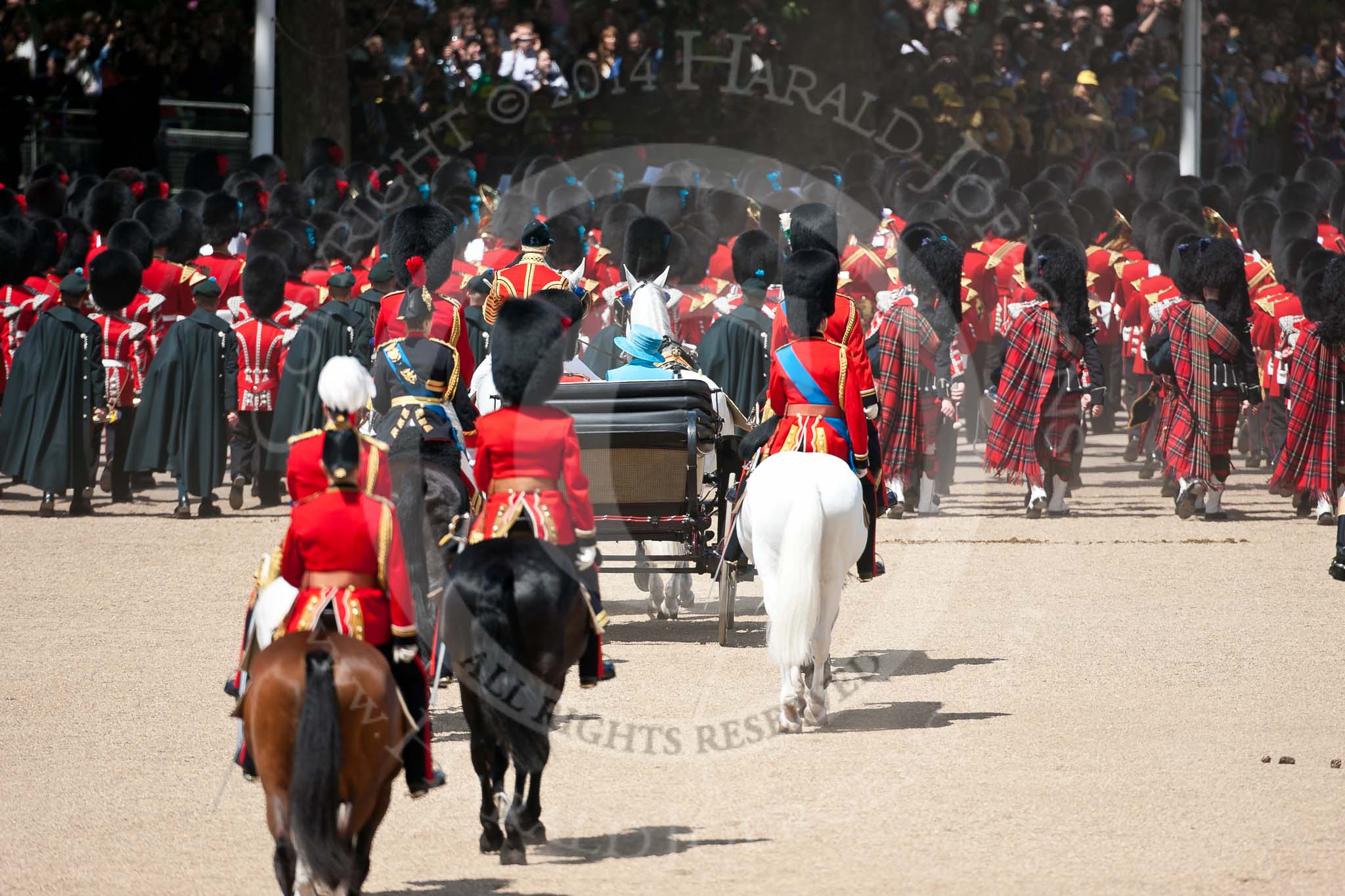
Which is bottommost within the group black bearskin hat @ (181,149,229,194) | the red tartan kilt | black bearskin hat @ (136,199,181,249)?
the red tartan kilt

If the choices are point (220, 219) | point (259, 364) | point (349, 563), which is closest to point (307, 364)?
point (259, 364)

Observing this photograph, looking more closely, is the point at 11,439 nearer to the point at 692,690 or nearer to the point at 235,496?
the point at 235,496

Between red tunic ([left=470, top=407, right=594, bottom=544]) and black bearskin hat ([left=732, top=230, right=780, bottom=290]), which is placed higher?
black bearskin hat ([left=732, top=230, right=780, bottom=290])

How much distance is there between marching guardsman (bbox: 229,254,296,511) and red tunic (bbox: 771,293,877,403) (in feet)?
18.1

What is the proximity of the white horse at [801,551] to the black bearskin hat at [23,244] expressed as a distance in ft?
26.7

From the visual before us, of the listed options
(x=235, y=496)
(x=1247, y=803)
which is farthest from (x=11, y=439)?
(x=1247, y=803)

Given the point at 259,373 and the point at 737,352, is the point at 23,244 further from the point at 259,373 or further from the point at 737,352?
the point at 737,352

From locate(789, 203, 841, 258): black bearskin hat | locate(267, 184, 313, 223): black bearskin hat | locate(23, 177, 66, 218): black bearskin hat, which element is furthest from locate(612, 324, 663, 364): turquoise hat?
locate(23, 177, 66, 218): black bearskin hat

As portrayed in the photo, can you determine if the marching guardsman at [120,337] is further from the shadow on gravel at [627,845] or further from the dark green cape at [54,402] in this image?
the shadow on gravel at [627,845]

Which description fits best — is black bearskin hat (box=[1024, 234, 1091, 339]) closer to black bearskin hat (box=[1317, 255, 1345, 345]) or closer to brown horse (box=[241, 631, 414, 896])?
black bearskin hat (box=[1317, 255, 1345, 345])

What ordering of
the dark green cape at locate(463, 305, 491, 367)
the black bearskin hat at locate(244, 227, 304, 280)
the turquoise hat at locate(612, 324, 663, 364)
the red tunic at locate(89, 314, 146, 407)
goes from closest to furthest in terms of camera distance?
the turquoise hat at locate(612, 324, 663, 364), the dark green cape at locate(463, 305, 491, 367), the red tunic at locate(89, 314, 146, 407), the black bearskin hat at locate(244, 227, 304, 280)

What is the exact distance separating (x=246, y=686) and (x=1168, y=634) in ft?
15.1

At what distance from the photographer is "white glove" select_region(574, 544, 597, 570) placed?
5.50 m

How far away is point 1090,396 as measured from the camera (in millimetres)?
12664
